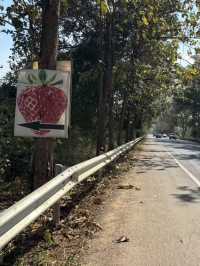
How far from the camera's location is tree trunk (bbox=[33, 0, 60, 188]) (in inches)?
377

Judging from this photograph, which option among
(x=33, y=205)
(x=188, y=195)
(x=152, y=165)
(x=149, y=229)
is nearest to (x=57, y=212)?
(x=149, y=229)

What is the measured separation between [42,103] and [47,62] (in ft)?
2.75

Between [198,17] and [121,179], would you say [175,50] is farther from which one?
[121,179]

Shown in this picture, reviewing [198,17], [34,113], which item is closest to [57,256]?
[34,113]

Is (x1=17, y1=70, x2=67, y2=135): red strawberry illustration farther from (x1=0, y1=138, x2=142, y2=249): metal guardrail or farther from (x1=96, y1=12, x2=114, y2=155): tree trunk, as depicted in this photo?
(x1=96, y1=12, x2=114, y2=155): tree trunk

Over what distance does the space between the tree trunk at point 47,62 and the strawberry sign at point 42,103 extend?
42 centimetres

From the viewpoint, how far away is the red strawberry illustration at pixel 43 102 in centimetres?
919

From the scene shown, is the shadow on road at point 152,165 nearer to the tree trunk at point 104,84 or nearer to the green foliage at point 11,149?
the tree trunk at point 104,84

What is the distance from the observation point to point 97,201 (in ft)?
35.4

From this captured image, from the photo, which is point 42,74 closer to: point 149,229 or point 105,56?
point 149,229

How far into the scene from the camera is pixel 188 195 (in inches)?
490

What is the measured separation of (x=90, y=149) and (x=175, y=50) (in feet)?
21.2

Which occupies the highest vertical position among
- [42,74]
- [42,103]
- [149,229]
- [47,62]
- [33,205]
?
[47,62]

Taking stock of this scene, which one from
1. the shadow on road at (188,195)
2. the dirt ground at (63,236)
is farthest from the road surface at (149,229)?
the dirt ground at (63,236)
